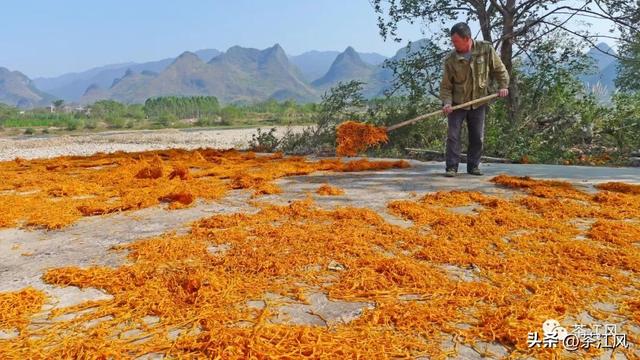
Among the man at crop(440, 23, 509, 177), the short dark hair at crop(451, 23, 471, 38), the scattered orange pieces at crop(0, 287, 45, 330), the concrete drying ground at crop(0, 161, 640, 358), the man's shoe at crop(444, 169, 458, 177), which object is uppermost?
the short dark hair at crop(451, 23, 471, 38)

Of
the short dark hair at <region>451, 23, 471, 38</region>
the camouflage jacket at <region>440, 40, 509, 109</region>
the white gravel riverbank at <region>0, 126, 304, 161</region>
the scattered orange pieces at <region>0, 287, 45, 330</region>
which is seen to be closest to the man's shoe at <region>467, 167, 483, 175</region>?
the camouflage jacket at <region>440, 40, 509, 109</region>

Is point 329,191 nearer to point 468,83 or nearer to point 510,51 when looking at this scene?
point 468,83

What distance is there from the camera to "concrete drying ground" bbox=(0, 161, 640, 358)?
2.56 metres

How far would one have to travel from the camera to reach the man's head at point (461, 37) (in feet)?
18.5

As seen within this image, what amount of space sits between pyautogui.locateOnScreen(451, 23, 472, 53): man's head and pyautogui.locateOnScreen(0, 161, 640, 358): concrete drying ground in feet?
5.38

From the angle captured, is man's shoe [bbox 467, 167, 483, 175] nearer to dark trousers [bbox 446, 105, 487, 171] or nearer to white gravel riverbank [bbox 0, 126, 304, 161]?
dark trousers [bbox 446, 105, 487, 171]

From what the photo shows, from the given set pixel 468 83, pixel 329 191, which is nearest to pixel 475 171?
pixel 468 83

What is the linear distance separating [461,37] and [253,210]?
328 cm

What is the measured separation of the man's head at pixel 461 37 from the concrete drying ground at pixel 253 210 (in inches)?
64.6

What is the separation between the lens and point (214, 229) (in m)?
3.96

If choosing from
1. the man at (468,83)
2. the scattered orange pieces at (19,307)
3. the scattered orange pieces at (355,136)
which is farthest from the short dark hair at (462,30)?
the scattered orange pieces at (19,307)

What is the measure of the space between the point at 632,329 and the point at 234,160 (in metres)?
7.22

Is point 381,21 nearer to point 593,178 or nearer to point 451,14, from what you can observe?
point 451,14

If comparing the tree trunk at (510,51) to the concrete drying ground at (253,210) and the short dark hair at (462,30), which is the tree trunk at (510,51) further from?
the short dark hair at (462,30)
